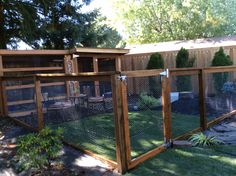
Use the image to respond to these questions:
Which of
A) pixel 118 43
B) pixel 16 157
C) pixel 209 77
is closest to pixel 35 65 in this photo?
pixel 16 157

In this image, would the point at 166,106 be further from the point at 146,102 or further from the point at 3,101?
the point at 3,101

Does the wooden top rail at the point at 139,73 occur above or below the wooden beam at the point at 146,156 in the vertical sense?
above

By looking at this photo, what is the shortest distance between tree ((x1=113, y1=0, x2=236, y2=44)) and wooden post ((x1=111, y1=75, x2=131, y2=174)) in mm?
18780

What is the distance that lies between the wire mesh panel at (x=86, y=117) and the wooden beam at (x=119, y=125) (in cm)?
95

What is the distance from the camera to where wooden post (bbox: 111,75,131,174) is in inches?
136

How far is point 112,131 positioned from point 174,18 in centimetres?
1871

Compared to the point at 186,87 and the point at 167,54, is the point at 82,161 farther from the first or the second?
the point at 167,54

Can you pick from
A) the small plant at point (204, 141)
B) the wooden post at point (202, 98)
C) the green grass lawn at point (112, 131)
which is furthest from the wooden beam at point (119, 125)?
the wooden post at point (202, 98)

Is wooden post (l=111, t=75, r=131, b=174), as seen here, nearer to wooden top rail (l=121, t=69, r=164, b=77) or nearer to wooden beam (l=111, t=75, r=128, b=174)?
wooden beam (l=111, t=75, r=128, b=174)

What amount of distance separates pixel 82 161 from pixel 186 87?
17.2 ft

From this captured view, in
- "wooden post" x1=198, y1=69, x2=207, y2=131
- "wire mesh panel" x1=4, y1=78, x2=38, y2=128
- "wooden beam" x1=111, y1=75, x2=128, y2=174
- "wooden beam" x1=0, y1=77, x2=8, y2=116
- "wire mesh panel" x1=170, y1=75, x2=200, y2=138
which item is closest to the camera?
"wooden beam" x1=111, y1=75, x2=128, y2=174

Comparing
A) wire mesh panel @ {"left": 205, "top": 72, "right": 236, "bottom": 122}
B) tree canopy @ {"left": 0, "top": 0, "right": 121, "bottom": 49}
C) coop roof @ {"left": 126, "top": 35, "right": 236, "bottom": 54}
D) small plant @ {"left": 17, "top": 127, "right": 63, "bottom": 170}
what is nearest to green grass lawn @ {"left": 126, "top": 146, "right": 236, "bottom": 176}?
small plant @ {"left": 17, "top": 127, "right": 63, "bottom": 170}

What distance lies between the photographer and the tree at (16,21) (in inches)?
391

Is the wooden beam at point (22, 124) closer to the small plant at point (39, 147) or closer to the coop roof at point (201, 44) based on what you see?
the small plant at point (39, 147)
